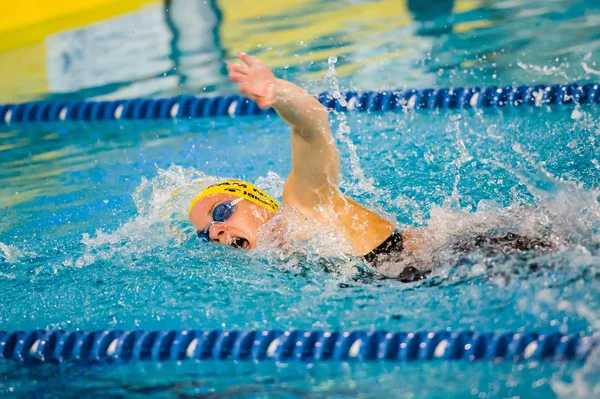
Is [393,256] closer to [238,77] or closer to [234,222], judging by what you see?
[234,222]

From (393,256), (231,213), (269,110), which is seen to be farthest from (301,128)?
(269,110)

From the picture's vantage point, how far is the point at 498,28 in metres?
5.70

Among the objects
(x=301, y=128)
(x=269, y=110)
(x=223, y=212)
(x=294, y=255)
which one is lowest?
(x=294, y=255)

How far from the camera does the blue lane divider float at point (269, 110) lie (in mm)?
4512

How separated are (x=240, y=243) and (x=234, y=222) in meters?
0.10

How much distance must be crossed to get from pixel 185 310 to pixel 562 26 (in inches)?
143

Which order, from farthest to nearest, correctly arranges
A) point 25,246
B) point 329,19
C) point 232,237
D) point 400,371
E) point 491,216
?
1. point 329,19
2. point 25,246
3. point 491,216
4. point 232,237
5. point 400,371

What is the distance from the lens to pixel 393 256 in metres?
3.01

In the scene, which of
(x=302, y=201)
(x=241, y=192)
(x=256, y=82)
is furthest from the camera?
(x=241, y=192)

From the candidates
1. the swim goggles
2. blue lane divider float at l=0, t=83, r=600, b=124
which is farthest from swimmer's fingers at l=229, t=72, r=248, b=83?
blue lane divider float at l=0, t=83, r=600, b=124

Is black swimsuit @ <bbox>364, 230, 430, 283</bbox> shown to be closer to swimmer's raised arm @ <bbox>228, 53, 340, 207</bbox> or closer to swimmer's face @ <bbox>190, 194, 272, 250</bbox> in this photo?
swimmer's raised arm @ <bbox>228, 53, 340, 207</bbox>

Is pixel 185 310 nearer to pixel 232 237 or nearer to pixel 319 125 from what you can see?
pixel 232 237

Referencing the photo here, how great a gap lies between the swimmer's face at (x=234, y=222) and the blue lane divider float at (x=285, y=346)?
1.19 ft

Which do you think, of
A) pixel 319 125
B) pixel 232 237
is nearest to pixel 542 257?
pixel 319 125
